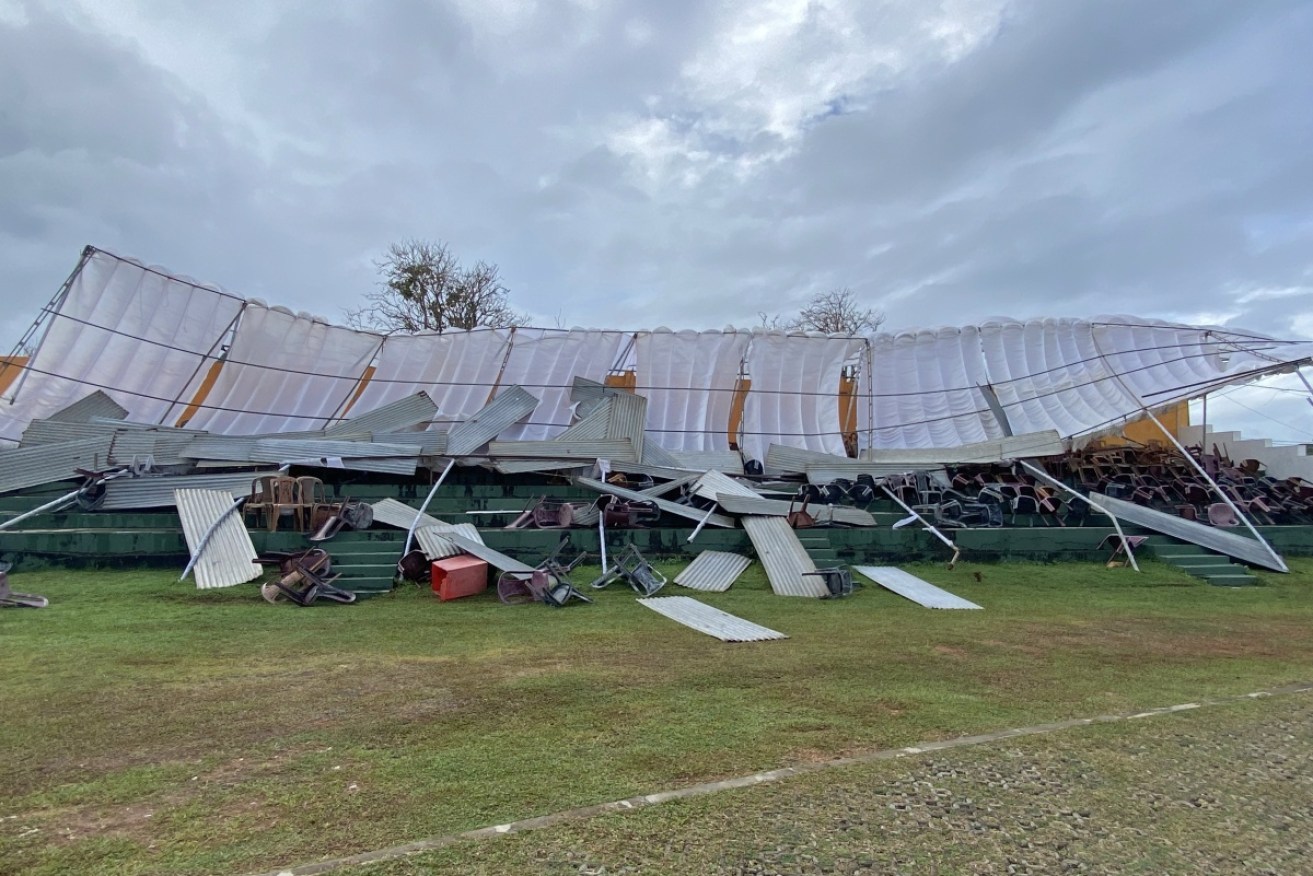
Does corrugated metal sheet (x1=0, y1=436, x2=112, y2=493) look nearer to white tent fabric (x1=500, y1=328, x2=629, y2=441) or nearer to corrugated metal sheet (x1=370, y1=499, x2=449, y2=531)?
corrugated metal sheet (x1=370, y1=499, x2=449, y2=531)

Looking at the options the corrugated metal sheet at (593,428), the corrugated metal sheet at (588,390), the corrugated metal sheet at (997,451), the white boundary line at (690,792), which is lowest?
the white boundary line at (690,792)

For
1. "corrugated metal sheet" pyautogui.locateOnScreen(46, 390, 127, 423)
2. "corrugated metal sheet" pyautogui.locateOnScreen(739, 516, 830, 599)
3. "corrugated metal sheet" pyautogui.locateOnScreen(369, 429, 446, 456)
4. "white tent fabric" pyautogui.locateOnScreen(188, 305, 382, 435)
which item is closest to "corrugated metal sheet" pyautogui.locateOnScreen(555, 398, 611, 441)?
"corrugated metal sheet" pyautogui.locateOnScreen(369, 429, 446, 456)

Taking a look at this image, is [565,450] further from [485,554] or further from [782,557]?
[782,557]

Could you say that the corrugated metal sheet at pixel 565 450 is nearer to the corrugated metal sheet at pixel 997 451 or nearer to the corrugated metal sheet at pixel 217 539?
the corrugated metal sheet at pixel 217 539

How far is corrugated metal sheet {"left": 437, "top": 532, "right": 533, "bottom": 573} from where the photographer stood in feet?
26.0

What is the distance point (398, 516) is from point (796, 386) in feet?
34.7

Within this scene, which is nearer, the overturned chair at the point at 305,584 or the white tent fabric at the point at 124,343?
the overturned chair at the point at 305,584

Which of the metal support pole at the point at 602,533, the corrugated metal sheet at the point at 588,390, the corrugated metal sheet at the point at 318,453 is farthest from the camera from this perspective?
the corrugated metal sheet at the point at 588,390

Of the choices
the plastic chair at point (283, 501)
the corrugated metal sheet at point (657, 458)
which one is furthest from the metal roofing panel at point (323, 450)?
the corrugated metal sheet at point (657, 458)

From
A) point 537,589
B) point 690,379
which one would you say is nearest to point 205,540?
point 537,589

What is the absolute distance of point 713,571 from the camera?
29.5 feet

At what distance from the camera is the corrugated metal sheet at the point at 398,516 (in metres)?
9.26

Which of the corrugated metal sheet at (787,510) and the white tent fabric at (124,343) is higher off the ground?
the white tent fabric at (124,343)

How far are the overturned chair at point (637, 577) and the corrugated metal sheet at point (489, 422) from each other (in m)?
3.89
